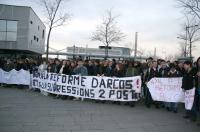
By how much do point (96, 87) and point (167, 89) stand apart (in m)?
3.21

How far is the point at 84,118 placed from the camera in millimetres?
10328

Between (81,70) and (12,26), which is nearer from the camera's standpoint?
(81,70)

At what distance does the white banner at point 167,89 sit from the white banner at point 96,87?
62 centimetres

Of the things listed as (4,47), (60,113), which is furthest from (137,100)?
(4,47)

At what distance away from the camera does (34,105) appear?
12.8m

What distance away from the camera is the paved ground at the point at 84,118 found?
899 cm

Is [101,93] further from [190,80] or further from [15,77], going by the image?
[15,77]

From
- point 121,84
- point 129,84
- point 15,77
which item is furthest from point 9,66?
point 129,84

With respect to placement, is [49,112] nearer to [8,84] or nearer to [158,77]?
[158,77]

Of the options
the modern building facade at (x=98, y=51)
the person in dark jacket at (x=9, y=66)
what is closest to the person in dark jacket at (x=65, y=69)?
the person in dark jacket at (x=9, y=66)

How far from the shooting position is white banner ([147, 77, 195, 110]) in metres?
12.1

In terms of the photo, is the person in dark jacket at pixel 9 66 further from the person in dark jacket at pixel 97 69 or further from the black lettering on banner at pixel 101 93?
the black lettering on banner at pixel 101 93

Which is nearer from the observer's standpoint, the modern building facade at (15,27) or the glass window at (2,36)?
the glass window at (2,36)

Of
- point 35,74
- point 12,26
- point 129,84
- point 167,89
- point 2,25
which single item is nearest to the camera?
point 167,89
